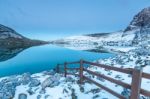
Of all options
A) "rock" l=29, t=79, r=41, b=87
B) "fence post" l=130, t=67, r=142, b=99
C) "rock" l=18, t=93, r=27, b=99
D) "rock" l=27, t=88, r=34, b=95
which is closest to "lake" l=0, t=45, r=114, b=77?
"rock" l=29, t=79, r=41, b=87

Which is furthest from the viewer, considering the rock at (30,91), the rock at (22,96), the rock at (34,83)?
the rock at (34,83)

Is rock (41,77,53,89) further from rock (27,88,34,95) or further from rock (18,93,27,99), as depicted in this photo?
rock (18,93,27,99)

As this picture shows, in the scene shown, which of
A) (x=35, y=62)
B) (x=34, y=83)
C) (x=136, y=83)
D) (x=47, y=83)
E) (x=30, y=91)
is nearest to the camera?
(x=136, y=83)

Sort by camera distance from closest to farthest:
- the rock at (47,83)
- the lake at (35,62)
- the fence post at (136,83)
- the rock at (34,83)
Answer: the fence post at (136,83) < the rock at (47,83) < the rock at (34,83) < the lake at (35,62)

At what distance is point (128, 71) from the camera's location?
20.1ft

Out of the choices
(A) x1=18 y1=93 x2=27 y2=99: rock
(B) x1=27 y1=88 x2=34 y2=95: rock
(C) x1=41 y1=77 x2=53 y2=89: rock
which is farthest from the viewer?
(C) x1=41 y1=77 x2=53 y2=89: rock

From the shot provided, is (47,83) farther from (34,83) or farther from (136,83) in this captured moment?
(136,83)

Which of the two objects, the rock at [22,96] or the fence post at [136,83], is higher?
the fence post at [136,83]

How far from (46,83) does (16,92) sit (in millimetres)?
1652

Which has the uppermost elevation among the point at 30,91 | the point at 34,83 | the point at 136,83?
the point at 136,83

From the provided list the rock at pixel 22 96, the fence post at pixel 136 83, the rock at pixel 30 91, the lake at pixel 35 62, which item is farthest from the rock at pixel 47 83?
the lake at pixel 35 62

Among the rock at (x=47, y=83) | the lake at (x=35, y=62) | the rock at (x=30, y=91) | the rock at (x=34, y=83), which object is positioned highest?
the rock at (x=47, y=83)

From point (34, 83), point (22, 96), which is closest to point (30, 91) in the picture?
point (22, 96)

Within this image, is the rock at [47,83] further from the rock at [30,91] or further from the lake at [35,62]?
the lake at [35,62]
